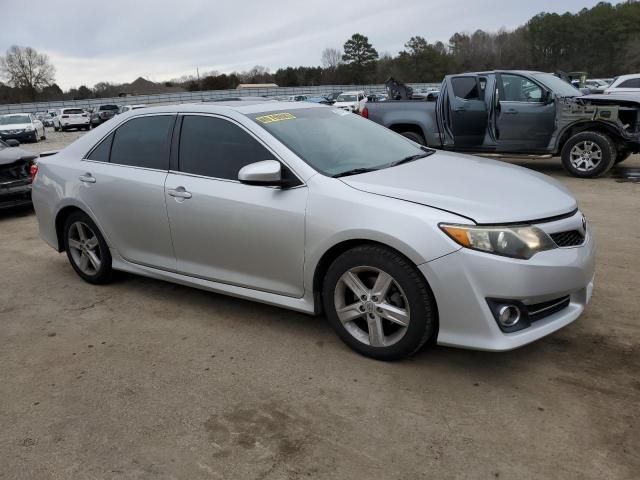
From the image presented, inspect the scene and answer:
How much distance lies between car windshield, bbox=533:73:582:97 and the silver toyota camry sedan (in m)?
6.48

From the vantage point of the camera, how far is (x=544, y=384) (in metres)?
3.00

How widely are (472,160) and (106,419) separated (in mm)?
2976

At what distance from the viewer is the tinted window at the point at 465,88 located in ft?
33.1

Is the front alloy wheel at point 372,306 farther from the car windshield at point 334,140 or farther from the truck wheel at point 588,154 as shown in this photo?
the truck wheel at point 588,154

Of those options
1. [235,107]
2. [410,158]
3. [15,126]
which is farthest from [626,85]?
[15,126]

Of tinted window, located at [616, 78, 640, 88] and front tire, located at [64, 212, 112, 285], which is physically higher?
tinted window, located at [616, 78, 640, 88]

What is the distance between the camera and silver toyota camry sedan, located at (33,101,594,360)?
2.90m

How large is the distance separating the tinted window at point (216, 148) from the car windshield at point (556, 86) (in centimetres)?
758

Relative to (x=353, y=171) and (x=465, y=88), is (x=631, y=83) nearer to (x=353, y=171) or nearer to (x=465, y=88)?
(x=465, y=88)

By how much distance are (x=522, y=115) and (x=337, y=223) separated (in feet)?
24.9

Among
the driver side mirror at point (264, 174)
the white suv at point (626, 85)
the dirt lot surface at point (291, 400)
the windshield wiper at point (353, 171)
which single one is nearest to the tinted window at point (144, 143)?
the driver side mirror at point (264, 174)

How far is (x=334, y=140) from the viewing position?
12.8 feet

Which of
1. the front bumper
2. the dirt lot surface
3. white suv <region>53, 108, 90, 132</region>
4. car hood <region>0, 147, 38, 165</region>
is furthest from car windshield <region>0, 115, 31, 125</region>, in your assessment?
the front bumper

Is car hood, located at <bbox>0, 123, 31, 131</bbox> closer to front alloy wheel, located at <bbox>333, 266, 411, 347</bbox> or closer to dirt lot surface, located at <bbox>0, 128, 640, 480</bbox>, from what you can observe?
dirt lot surface, located at <bbox>0, 128, 640, 480</bbox>
